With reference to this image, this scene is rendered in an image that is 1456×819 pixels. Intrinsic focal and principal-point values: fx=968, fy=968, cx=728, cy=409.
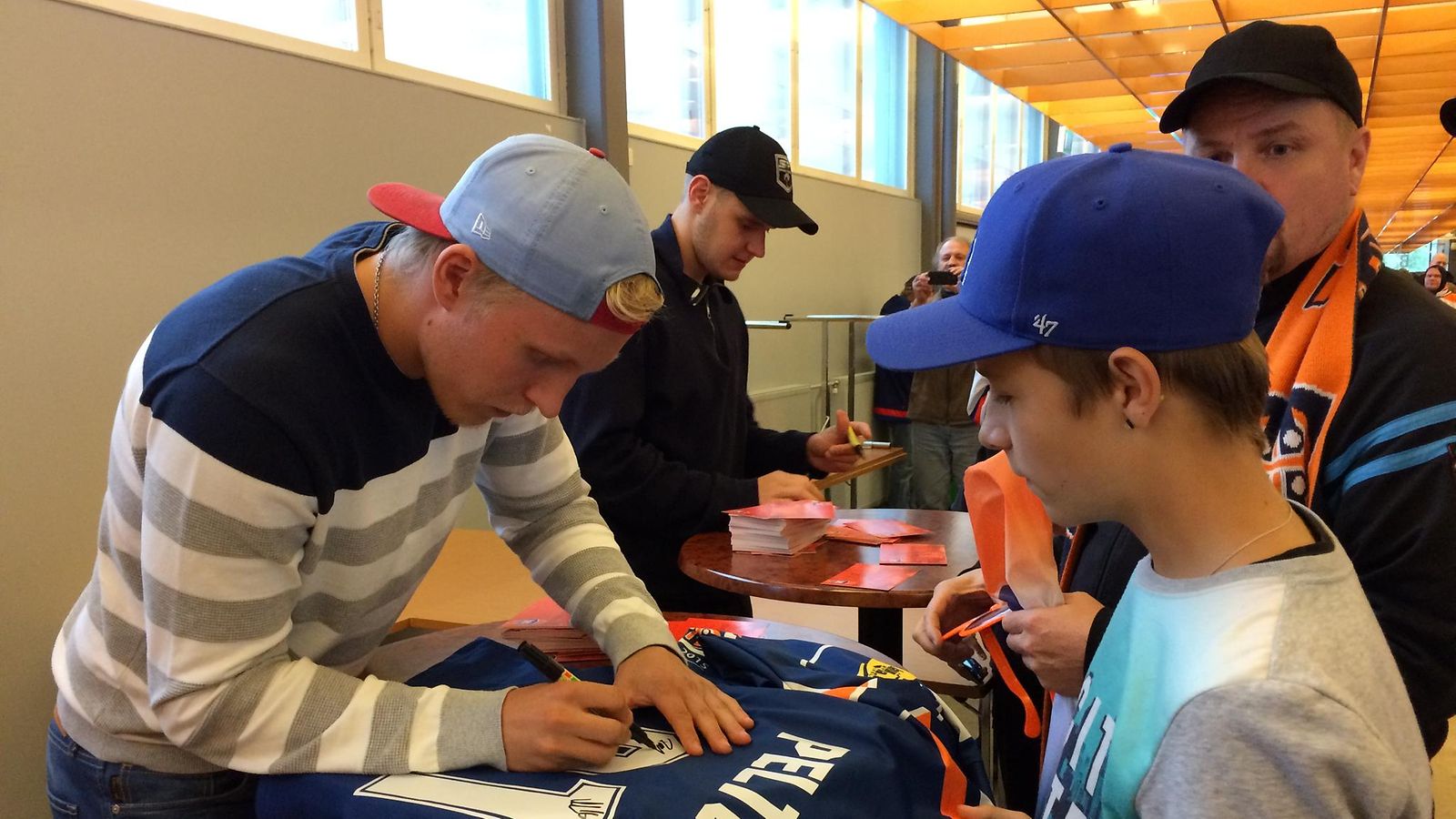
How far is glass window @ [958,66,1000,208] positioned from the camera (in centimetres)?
1025

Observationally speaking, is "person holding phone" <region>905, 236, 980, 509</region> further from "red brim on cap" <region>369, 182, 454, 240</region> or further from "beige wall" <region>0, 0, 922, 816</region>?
"red brim on cap" <region>369, 182, 454, 240</region>

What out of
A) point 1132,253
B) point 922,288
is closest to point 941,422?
point 922,288

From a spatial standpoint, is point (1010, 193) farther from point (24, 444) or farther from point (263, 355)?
point (24, 444)

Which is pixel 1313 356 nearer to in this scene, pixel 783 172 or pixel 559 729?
pixel 559 729

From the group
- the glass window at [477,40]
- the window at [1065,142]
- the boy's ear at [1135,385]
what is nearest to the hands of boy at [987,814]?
the boy's ear at [1135,385]

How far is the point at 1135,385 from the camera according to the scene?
88 cm

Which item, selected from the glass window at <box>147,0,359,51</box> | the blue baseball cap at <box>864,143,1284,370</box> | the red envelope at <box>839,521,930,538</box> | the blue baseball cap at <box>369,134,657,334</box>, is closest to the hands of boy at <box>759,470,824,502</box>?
the red envelope at <box>839,521,930,538</box>

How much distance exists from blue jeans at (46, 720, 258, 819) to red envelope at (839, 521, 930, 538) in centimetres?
155

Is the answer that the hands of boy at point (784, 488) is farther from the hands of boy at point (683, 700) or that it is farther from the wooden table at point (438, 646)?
the hands of boy at point (683, 700)

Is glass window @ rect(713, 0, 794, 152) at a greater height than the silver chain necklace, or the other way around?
glass window @ rect(713, 0, 794, 152)

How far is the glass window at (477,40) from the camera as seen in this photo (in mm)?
3537

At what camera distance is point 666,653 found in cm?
131

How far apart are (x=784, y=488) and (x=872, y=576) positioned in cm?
43

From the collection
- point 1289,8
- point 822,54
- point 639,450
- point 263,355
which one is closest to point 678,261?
point 639,450
